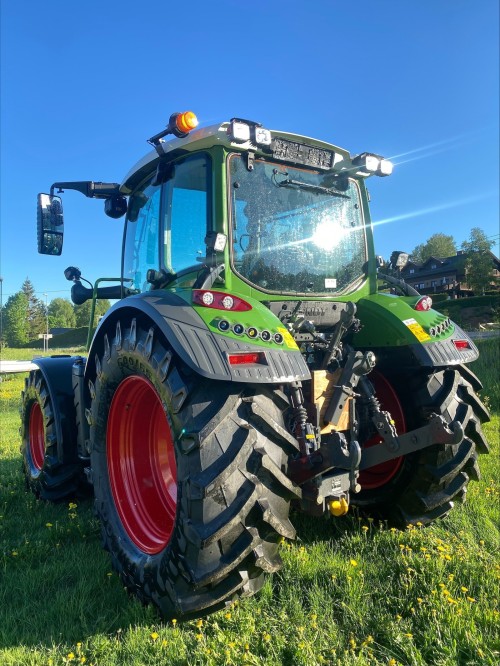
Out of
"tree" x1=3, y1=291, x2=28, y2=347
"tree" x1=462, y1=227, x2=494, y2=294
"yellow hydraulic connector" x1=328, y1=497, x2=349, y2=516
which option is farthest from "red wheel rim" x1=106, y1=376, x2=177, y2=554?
"tree" x1=3, y1=291, x2=28, y2=347

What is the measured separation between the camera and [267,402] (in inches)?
91.9

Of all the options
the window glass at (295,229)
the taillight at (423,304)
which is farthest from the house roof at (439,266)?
the taillight at (423,304)

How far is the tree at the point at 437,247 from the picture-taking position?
62.0 metres

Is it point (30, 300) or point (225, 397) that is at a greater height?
point (30, 300)

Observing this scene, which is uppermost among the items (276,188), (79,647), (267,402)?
(276,188)

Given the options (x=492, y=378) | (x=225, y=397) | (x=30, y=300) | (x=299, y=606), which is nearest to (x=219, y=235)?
(x=225, y=397)

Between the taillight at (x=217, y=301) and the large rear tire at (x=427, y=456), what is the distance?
4.58 feet

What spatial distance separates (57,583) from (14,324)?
84912 millimetres

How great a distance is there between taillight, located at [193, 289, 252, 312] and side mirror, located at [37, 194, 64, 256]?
6.06 feet

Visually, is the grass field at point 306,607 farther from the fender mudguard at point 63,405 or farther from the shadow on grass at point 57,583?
the fender mudguard at point 63,405

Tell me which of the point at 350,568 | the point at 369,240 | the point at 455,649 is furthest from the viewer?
the point at 369,240

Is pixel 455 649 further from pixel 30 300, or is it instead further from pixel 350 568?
pixel 30 300

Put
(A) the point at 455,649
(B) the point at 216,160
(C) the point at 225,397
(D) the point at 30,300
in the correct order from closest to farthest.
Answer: (A) the point at 455,649, (C) the point at 225,397, (B) the point at 216,160, (D) the point at 30,300

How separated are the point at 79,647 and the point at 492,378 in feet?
32.4
